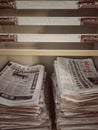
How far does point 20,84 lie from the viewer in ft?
2.30

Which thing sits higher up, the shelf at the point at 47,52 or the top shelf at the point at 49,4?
the top shelf at the point at 49,4

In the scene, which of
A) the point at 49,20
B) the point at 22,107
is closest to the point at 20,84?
the point at 22,107

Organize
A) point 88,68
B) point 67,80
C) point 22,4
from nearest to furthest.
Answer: point 22,4
point 67,80
point 88,68

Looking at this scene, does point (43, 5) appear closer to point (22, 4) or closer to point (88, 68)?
point (22, 4)

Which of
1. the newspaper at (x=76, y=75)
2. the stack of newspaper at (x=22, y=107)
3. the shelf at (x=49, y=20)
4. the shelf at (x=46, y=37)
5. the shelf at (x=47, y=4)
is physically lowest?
the stack of newspaper at (x=22, y=107)

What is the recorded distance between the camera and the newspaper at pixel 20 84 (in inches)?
23.5

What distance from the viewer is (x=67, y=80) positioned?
67cm

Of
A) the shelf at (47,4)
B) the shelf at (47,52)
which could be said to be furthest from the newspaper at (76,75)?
the shelf at (47,4)

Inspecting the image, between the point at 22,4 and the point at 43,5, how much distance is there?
0.06m

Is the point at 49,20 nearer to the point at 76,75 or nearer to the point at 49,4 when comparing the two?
the point at 49,4

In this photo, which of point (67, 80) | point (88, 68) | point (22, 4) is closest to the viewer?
point (22, 4)

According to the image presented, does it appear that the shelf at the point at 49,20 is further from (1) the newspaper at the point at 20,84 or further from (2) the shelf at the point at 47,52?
(1) the newspaper at the point at 20,84

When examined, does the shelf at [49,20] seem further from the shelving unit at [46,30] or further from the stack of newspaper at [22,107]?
the stack of newspaper at [22,107]

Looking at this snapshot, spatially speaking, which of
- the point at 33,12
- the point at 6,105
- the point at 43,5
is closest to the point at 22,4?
the point at 43,5
